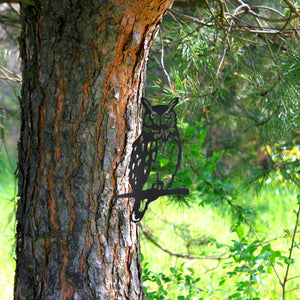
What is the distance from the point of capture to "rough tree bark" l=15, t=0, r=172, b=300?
0.88 metres

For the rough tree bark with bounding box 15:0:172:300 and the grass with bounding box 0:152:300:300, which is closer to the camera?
the rough tree bark with bounding box 15:0:172:300

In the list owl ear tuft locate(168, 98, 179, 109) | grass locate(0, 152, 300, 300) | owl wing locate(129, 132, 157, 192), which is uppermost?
owl ear tuft locate(168, 98, 179, 109)

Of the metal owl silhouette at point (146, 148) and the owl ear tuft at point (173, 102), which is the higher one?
the owl ear tuft at point (173, 102)

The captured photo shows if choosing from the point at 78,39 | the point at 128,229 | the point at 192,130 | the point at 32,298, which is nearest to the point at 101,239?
the point at 128,229

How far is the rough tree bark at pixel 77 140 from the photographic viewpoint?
883mm

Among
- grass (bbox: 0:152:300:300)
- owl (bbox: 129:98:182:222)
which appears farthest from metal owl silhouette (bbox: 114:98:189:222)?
grass (bbox: 0:152:300:300)

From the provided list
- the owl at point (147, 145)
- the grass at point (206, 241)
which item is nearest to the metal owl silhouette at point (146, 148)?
the owl at point (147, 145)

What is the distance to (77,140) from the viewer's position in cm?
91

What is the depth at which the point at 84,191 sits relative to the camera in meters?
0.92

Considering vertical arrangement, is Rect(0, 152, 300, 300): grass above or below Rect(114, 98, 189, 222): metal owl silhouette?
below

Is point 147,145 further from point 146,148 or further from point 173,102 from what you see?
point 173,102

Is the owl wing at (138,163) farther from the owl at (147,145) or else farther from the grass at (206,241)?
the grass at (206,241)

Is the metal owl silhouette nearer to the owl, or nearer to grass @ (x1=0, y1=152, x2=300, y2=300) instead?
the owl

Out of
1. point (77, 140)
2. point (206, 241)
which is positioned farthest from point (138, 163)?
point (206, 241)
